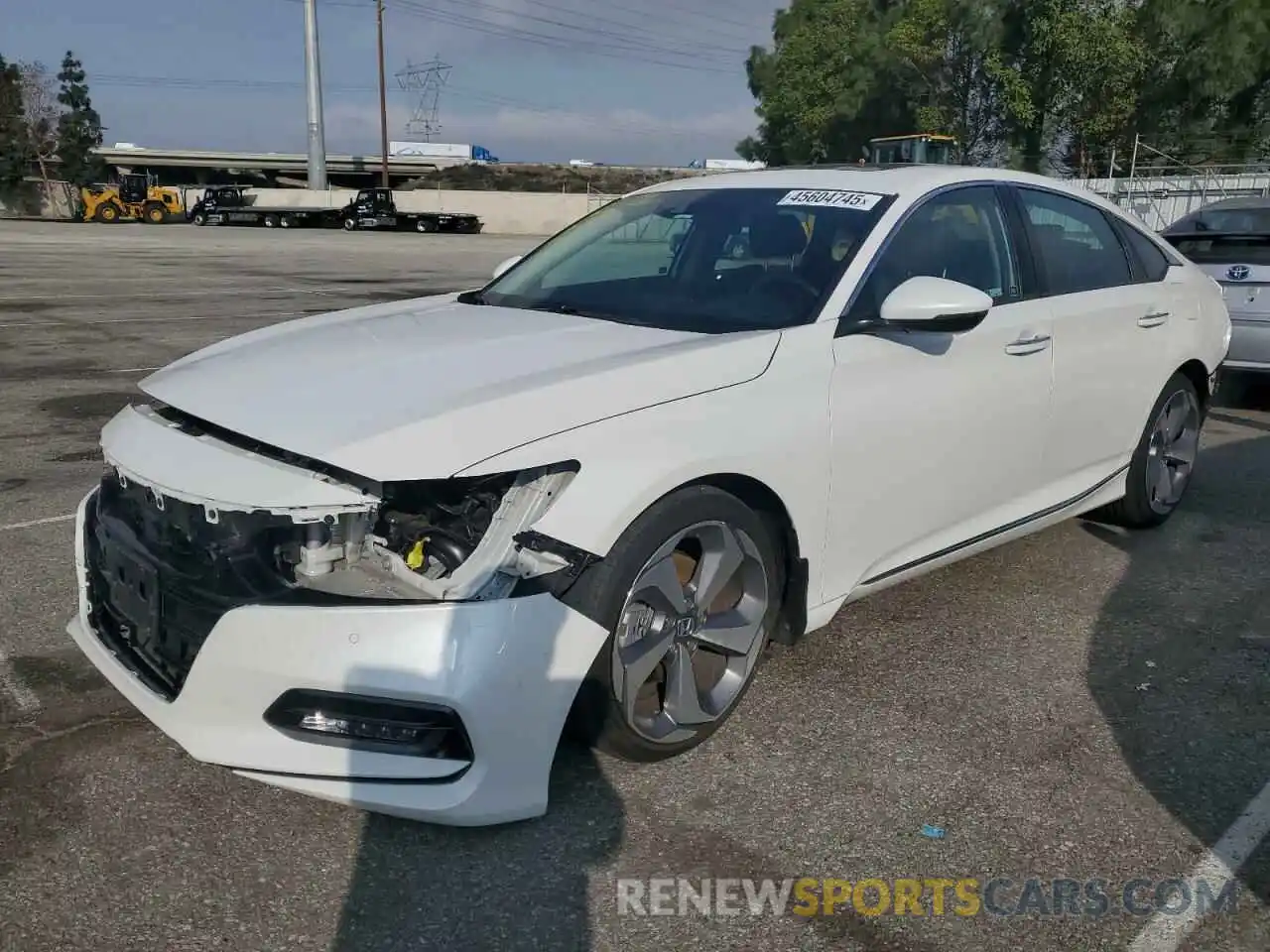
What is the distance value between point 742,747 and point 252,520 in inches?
59.7

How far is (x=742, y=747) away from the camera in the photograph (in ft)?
10.6

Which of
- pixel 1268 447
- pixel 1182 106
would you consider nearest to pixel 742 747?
pixel 1268 447

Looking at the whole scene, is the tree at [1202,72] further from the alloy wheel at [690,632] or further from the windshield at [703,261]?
the alloy wheel at [690,632]

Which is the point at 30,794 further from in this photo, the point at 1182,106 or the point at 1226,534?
the point at 1182,106

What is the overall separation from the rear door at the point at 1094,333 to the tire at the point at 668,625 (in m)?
1.68

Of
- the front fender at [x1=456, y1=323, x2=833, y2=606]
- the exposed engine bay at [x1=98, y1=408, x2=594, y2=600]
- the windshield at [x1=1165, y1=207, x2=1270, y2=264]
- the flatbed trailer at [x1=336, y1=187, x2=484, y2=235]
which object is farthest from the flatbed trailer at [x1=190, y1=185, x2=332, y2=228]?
the exposed engine bay at [x1=98, y1=408, x2=594, y2=600]

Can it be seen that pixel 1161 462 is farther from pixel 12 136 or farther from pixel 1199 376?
pixel 12 136

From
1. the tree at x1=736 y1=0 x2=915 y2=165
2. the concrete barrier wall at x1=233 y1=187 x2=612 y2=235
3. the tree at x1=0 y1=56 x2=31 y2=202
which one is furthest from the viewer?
the tree at x1=0 y1=56 x2=31 y2=202

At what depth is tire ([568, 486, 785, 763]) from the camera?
276 centimetres

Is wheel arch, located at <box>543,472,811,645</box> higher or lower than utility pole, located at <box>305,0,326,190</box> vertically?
lower

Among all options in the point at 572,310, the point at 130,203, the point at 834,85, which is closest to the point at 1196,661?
the point at 572,310

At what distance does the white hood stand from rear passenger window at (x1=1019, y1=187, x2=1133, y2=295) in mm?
1684

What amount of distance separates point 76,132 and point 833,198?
8648cm

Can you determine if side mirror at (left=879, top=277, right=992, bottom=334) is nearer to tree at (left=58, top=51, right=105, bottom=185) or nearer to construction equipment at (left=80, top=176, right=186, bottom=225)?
construction equipment at (left=80, top=176, right=186, bottom=225)
